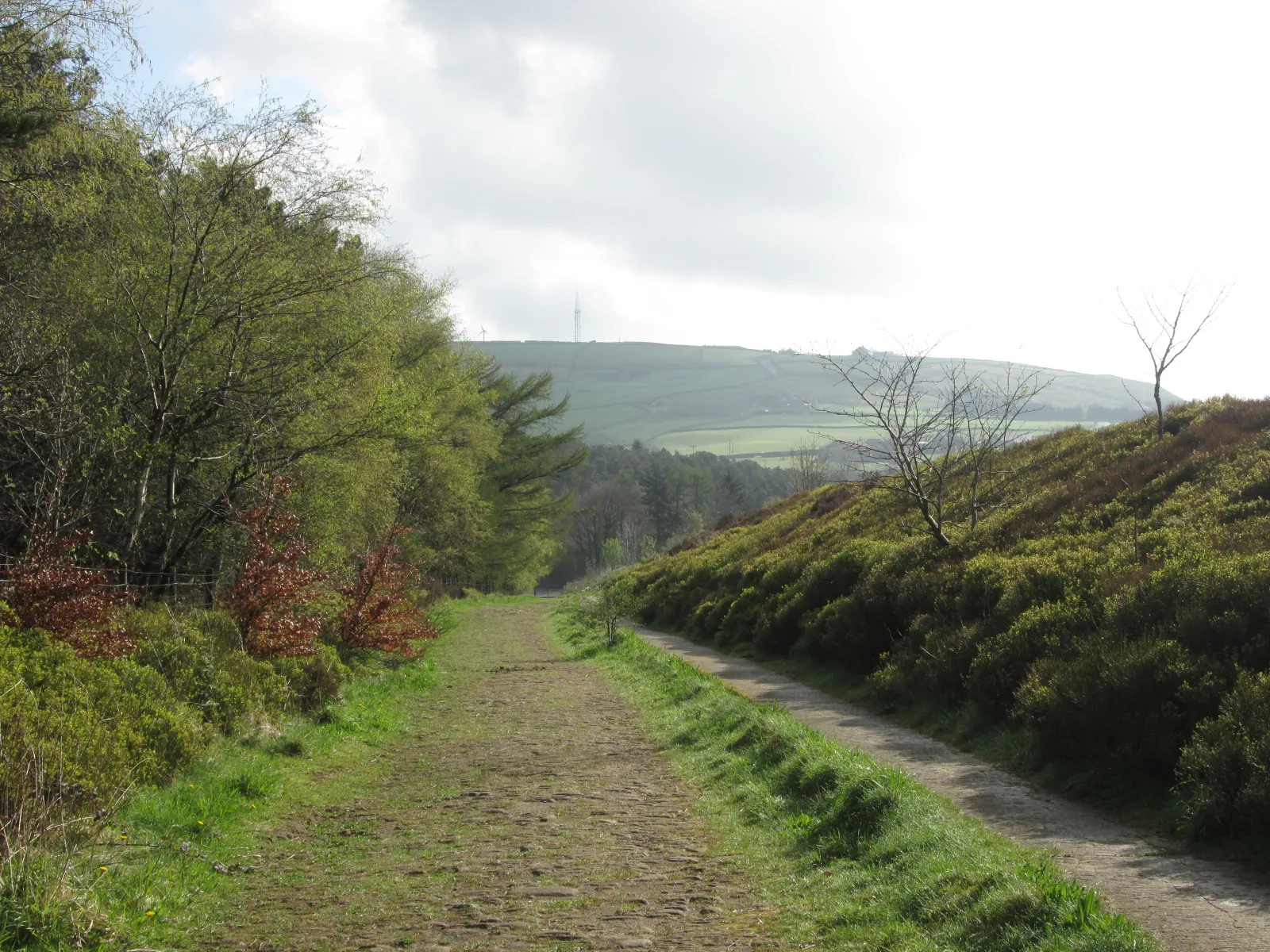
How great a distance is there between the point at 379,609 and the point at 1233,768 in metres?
12.6

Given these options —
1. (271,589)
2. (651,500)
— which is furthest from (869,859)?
(651,500)

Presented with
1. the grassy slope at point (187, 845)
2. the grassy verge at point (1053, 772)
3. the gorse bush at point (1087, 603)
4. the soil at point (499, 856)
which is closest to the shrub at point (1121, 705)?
the gorse bush at point (1087, 603)

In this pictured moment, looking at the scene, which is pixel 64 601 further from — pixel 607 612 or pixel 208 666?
pixel 607 612

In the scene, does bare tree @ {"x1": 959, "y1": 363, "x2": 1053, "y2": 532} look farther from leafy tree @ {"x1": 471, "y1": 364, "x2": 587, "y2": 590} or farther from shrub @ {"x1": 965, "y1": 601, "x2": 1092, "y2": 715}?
leafy tree @ {"x1": 471, "y1": 364, "x2": 587, "y2": 590}

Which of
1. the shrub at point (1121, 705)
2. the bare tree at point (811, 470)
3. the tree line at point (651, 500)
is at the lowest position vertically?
the tree line at point (651, 500)

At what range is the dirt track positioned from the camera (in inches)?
205

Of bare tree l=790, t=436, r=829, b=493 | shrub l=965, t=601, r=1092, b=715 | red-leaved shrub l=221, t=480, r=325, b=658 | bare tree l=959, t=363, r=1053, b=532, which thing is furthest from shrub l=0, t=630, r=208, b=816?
bare tree l=790, t=436, r=829, b=493

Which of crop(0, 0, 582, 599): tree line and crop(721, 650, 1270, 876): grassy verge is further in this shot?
crop(0, 0, 582, 599): tree line

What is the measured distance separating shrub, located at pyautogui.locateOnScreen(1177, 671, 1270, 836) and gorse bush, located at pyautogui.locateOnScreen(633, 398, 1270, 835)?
16 mm

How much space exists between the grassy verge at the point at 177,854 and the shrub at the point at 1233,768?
6.46m

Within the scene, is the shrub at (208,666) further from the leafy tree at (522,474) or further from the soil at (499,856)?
the leafy tree at (522,474)

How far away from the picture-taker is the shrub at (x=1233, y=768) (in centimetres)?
650

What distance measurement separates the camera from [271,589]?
1217cm

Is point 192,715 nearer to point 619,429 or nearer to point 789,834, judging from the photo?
point 789,834
